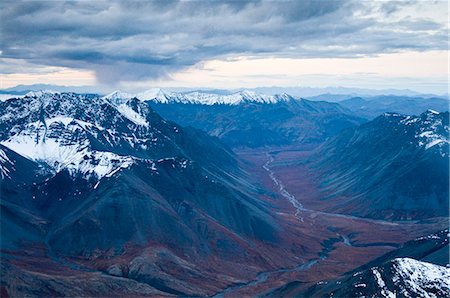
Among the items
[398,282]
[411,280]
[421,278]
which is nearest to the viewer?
[398,282]

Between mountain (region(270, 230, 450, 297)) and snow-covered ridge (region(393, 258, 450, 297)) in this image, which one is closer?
A: snow-covered ridge (region(393, 258, 450, 297))

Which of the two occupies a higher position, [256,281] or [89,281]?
[89,281]

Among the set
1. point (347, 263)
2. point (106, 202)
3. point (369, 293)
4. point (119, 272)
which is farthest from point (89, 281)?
point (347, 263)

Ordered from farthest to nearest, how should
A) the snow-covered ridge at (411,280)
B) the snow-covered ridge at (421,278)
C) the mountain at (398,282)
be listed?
the mountain at (398,282) < the snow-covered ridge at (411,280) < the snow-covered ridge at (421,278)

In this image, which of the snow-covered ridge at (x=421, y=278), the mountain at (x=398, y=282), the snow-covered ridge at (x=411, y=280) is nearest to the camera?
the snow-covered ridge at (x=421, y=278)

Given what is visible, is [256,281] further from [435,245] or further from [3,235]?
[3,235]

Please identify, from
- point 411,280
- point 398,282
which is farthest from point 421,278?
point 398,282

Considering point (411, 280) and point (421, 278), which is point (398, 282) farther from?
point (421, 278)

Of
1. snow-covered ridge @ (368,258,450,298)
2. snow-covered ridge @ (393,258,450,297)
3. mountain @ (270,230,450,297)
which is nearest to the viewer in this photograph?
snow-covered ridge @ (393,258,450,297)

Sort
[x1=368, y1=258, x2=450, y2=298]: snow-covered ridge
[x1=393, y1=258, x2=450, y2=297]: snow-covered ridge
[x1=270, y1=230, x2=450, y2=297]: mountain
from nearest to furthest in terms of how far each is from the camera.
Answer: [x1=393, y1=258, x2=450, y2=297]: snow-covered ridge < [x1=368, y1=258, x2=450, y2=298]: snow-covered ridge < [x1=270, y1=230, x2=450, y2=297]: mountain

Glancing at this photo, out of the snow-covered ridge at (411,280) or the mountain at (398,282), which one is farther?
the mountain at (398,282)

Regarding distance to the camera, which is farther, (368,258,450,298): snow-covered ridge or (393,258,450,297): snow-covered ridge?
(368,258,450,298): snow-covered ridge
